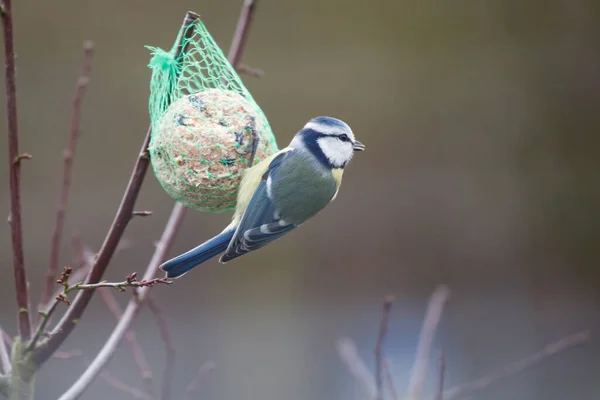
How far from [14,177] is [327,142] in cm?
78

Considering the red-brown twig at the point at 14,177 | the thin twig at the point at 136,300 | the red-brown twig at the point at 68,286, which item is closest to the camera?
the red-brown twig at the point at 68,286

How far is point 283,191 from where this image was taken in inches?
63.3

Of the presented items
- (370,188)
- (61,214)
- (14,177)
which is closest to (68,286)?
(14,177)

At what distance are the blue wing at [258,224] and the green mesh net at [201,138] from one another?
0.05m

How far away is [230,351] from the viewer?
11.0 ft

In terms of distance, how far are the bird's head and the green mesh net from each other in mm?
119

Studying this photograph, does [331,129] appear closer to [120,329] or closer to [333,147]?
[333,147]

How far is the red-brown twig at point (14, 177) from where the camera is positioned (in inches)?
42.9

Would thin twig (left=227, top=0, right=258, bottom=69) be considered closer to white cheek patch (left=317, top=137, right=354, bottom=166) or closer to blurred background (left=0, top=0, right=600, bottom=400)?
white cheek patch (left=317, top=137, right=354, bottom=166)

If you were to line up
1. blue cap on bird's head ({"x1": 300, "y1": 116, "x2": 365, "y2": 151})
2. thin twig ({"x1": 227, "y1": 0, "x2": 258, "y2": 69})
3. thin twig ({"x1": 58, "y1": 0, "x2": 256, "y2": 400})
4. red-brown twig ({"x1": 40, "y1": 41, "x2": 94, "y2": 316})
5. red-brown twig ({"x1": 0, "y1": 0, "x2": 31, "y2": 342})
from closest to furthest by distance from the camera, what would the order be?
red-brown twig ({"x1": 0, "y1": 0, "x2": 31, "y2": 342}) < thin twig ({"x1": 58, "y1": 0, "x2": 256, "y2": 400}) < red-brown twig ({"x1": 40, "y1": 41, "x2": 94, "y2": 316}) < thin twig ({"x1": 227, "y1": 0, "x2": 258, "y2": 69}) < blue cap on bird's head ({"x1": 300, "y1": 116, "x2": 365, "y2": 151})

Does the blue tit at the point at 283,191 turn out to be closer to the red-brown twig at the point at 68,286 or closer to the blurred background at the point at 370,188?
the red-brown twig at the point at 68,286

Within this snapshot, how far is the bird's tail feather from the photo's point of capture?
1459 millimetres

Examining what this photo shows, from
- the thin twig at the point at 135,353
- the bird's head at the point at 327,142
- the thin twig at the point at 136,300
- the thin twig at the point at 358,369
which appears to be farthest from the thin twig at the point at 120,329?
the thin twig at the point at 358,369

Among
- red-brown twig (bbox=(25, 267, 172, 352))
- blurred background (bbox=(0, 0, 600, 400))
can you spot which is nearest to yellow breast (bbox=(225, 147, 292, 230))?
→ red-brown twig (bbox=(25, 267, 172, 352))
